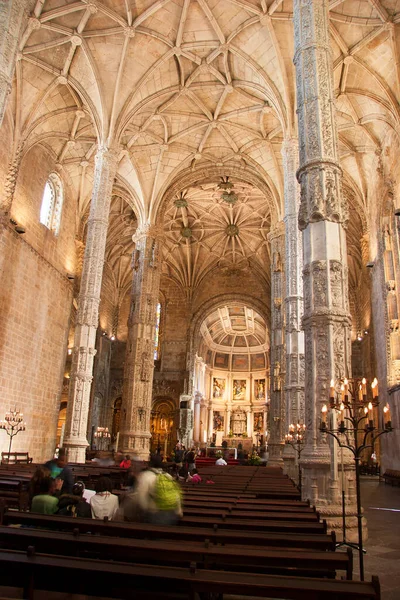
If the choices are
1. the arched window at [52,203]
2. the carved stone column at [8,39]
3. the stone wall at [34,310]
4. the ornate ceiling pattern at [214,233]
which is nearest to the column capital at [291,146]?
the carved stone column at [8,39]

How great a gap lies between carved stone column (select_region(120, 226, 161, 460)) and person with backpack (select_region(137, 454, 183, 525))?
A: 18856mm

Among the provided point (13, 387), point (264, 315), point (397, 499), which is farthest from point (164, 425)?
point (397, 499)

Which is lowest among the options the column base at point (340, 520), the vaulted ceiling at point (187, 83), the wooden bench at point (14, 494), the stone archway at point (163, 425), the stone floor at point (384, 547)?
the stone floor at point (384, 547)

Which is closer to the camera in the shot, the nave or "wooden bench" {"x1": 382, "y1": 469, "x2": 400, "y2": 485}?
the nave

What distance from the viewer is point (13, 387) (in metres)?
20.3

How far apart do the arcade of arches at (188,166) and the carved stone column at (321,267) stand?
0.03 m

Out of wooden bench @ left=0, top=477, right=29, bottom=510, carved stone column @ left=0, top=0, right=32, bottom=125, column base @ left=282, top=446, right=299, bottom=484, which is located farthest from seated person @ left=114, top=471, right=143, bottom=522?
column base @ left=282, top=446, right=299, bottom=484

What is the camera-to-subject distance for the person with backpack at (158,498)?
5.55 metres

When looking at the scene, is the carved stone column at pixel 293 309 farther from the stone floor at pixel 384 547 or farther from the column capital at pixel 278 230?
the column capital at pixel 278 230

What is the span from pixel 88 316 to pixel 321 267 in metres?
10.5

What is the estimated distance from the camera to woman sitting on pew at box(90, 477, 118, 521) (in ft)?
19.0

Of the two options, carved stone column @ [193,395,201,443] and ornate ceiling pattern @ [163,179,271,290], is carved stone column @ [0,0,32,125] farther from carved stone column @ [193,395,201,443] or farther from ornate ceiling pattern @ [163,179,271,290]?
carved stone column @ [193,395,201,443]

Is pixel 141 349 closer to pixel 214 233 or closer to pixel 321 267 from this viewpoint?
pixel 214 233

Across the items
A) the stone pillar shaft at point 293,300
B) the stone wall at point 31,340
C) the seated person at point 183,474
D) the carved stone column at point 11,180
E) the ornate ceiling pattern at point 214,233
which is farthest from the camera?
the ornate ceiling pattern at point 214,233
